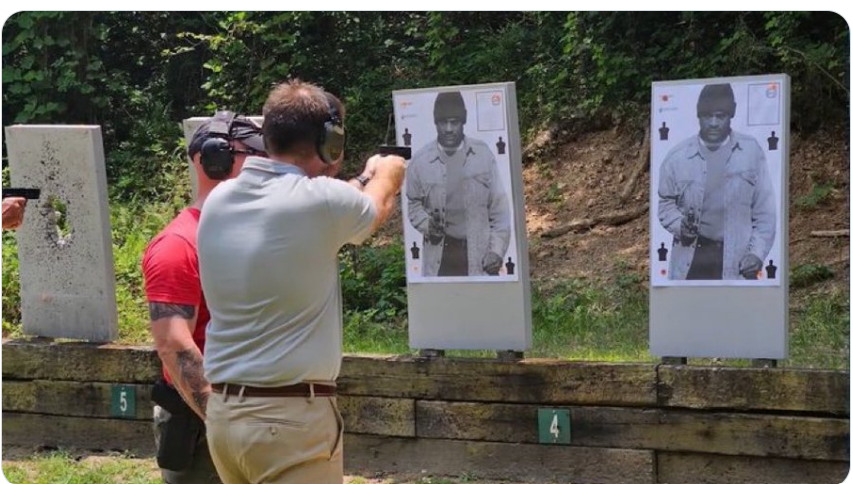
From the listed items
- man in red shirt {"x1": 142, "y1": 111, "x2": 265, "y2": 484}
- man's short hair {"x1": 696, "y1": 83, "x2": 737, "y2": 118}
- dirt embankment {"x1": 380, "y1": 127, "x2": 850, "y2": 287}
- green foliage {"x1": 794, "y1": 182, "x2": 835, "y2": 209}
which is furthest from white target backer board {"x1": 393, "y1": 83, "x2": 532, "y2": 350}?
green foliage {"x1": 794, "y1": 182, "x2": 835, "y2": 209}

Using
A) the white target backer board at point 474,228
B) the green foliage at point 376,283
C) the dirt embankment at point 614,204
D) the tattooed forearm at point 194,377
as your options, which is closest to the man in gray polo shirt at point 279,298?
the tattooed forearm at point 194,377

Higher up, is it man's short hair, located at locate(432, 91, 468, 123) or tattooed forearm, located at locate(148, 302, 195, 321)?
man's short hair, located at locate(432, 91, 468, 123)

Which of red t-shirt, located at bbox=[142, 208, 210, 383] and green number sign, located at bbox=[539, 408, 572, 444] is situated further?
green number sign, located at bbox=[539, 408, 572, 444]

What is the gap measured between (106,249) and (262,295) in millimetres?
3305

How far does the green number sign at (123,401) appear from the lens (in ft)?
19.3

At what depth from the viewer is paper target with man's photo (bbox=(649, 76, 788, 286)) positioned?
490 centimetres

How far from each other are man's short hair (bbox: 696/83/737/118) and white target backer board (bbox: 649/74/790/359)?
0.7 inches

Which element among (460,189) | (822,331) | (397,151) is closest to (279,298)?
(397,151)

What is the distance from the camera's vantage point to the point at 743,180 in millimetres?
4957

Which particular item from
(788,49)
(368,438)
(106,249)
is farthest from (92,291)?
(788,49)

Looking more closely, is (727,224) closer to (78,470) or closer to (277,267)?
(277,267)

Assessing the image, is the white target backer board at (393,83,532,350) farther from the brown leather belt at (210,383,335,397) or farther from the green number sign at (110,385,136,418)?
the brown leather belt at (210,383,335,397)

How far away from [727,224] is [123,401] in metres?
3.15

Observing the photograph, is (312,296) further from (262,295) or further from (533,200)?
(533,200)
